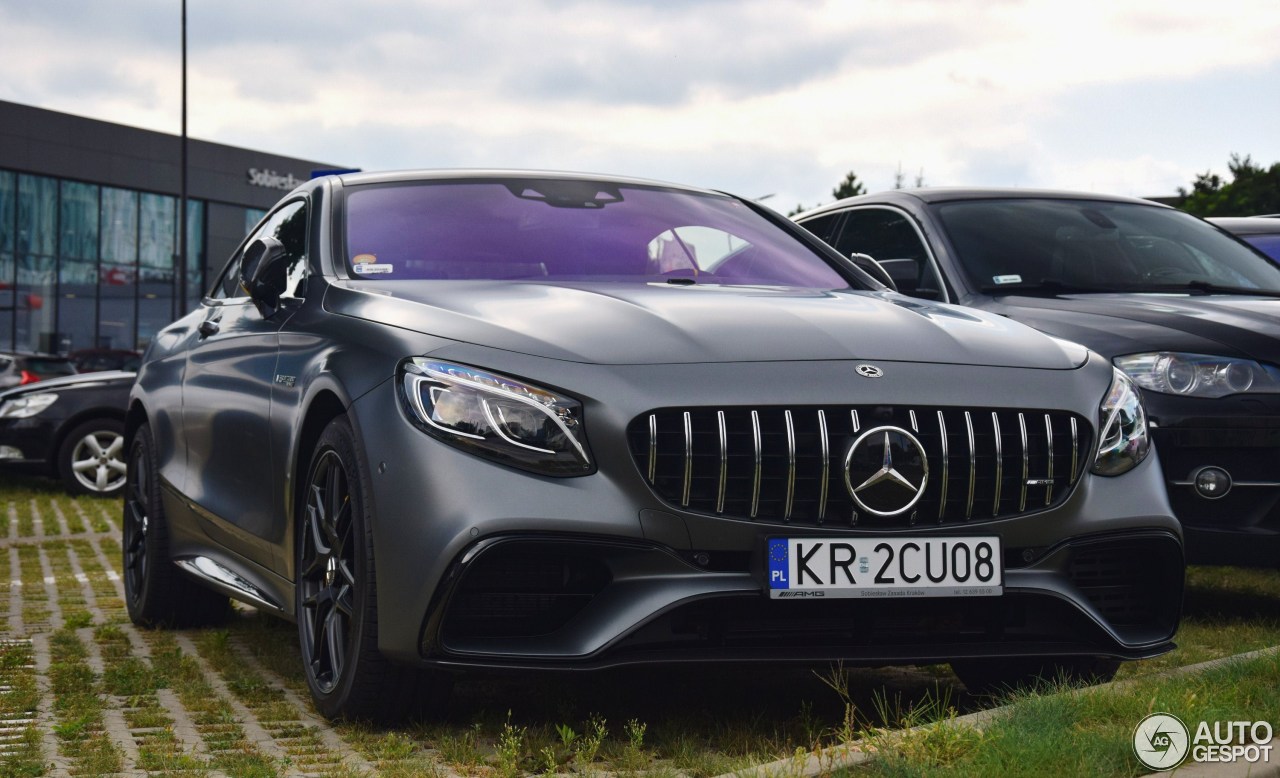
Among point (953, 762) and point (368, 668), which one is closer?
point (953, 762)

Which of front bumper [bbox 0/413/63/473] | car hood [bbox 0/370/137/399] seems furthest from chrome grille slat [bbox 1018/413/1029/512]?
front bumper [bbox 0/413/63/473]

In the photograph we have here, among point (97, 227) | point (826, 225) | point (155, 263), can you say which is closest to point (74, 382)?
point (826, 225)

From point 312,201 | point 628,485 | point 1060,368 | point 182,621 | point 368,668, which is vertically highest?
point 312,201

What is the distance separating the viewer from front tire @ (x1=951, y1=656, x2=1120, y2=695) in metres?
4.54

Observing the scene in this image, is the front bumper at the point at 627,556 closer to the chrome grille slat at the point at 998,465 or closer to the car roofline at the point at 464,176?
the chrome grille slat at the point at 998,465

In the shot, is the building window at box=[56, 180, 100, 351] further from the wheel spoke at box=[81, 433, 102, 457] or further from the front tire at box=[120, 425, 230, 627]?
the front tire at box=[120, 425, 230, 627]

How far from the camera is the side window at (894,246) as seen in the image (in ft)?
21.4

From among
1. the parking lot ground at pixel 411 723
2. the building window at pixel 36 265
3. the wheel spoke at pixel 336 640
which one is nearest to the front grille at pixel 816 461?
the parking lot ground at pixel 411 723

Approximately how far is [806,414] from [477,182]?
2069 mm

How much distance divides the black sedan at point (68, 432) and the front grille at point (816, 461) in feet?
38.3

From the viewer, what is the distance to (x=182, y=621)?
647 cm

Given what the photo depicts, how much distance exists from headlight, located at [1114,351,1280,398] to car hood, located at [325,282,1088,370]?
1.32 m

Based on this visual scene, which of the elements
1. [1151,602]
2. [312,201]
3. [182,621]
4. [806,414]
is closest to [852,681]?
[1151,602]

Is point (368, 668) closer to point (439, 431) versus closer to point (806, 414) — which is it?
point (439, 431)
